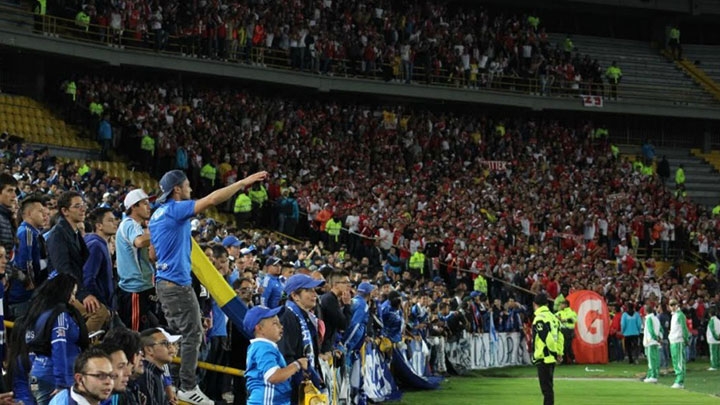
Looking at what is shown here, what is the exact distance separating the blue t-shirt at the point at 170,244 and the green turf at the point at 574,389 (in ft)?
29.1

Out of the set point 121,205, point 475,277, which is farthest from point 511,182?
point 121,205

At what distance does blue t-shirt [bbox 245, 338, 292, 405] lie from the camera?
29.0ft

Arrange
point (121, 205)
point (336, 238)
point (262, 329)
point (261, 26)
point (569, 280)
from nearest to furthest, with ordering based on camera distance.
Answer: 1. point (262, 329)
2. point (121, 205)
3. point (336, 238)
4. point (569, 280)
5. point (261, 26)

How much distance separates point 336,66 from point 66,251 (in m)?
30.0

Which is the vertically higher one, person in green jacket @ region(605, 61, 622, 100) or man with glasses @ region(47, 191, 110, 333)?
person in green jacket @ region(605, 61, 622, 100)

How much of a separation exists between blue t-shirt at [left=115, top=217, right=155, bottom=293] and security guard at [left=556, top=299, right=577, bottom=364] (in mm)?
17163

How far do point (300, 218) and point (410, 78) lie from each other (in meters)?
11.0

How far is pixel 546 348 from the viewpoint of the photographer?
16922 mm

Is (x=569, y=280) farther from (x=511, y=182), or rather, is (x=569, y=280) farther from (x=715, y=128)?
(x=715, y=128)

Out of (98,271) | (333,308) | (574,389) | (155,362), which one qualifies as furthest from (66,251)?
(574,389)

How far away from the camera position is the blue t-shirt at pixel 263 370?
348 inches

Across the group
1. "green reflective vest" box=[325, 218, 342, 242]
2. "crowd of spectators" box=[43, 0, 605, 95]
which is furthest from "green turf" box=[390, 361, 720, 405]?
"crowd of spectators" box=[43, 0, 605, 95]

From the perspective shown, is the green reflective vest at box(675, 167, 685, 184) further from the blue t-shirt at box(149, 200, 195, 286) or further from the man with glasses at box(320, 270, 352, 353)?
the blue t-shirt at box(149, 200, 195, 286)

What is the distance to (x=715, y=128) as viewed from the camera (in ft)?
166
